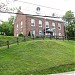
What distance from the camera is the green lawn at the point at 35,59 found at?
2111cm

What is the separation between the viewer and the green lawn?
21.1 metres

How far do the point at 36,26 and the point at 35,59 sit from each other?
33133 millimetres

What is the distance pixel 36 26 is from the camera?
57.0 metres

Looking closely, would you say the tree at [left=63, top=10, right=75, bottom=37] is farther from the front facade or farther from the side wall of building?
the side wall of building

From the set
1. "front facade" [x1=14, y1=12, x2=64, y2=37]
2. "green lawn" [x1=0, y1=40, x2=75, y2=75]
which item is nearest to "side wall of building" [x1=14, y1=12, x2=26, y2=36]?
"front facade" [x1=14, y1=12, x2=64, y2=37]

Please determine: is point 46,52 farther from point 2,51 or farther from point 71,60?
point 2,51

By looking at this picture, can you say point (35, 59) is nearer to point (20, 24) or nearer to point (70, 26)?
point (20, 24)

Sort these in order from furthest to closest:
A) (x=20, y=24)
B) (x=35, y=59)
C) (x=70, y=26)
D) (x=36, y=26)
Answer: (x=70, y=26), (x=20, y=24), (x=36, y=26), (x=35, y=59)

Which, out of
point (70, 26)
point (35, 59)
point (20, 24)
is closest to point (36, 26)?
point (20, 24)

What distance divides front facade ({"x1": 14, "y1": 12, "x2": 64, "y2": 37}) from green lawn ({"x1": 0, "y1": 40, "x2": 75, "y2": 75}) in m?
24.9

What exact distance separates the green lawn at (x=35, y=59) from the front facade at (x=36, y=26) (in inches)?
980

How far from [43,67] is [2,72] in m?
4.31

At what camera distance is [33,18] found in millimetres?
56344

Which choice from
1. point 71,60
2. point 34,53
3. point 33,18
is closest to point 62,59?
point 71,60
